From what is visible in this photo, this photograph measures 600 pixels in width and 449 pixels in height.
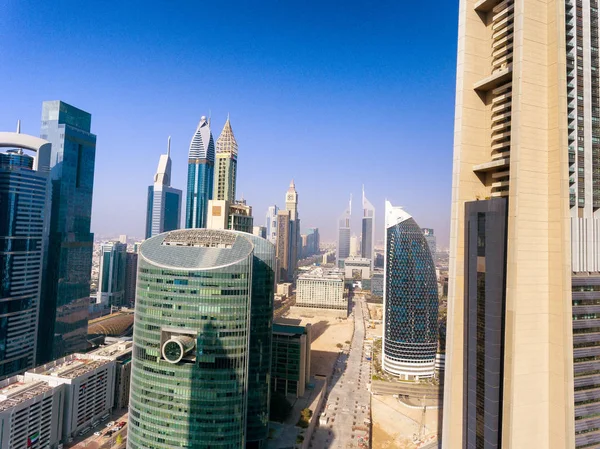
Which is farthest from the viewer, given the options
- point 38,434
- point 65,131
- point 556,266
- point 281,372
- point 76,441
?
point 65,131

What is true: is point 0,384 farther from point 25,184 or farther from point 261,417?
point 25,184

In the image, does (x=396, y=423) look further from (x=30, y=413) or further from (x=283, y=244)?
(x=283, y=244)

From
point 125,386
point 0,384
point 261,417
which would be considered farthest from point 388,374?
point 0,384

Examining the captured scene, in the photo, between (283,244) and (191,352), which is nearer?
(191,352)

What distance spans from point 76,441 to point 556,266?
153 feet

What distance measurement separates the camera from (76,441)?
39.8 metres

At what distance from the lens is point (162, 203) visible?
5458 inches

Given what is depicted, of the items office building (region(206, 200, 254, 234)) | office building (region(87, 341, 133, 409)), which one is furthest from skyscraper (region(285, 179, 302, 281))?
office building (region(87, 341, 133, 409))

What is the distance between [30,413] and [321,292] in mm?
79354

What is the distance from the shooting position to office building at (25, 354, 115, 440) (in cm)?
3959

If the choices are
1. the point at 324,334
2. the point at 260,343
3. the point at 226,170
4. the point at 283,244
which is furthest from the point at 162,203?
the point at 260,343

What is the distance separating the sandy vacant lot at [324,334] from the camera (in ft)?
215

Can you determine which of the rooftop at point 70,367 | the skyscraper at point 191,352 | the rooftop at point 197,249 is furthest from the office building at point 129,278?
the skyscraper at point 191,352

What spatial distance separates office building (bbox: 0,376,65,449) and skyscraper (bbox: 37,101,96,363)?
23669mm
